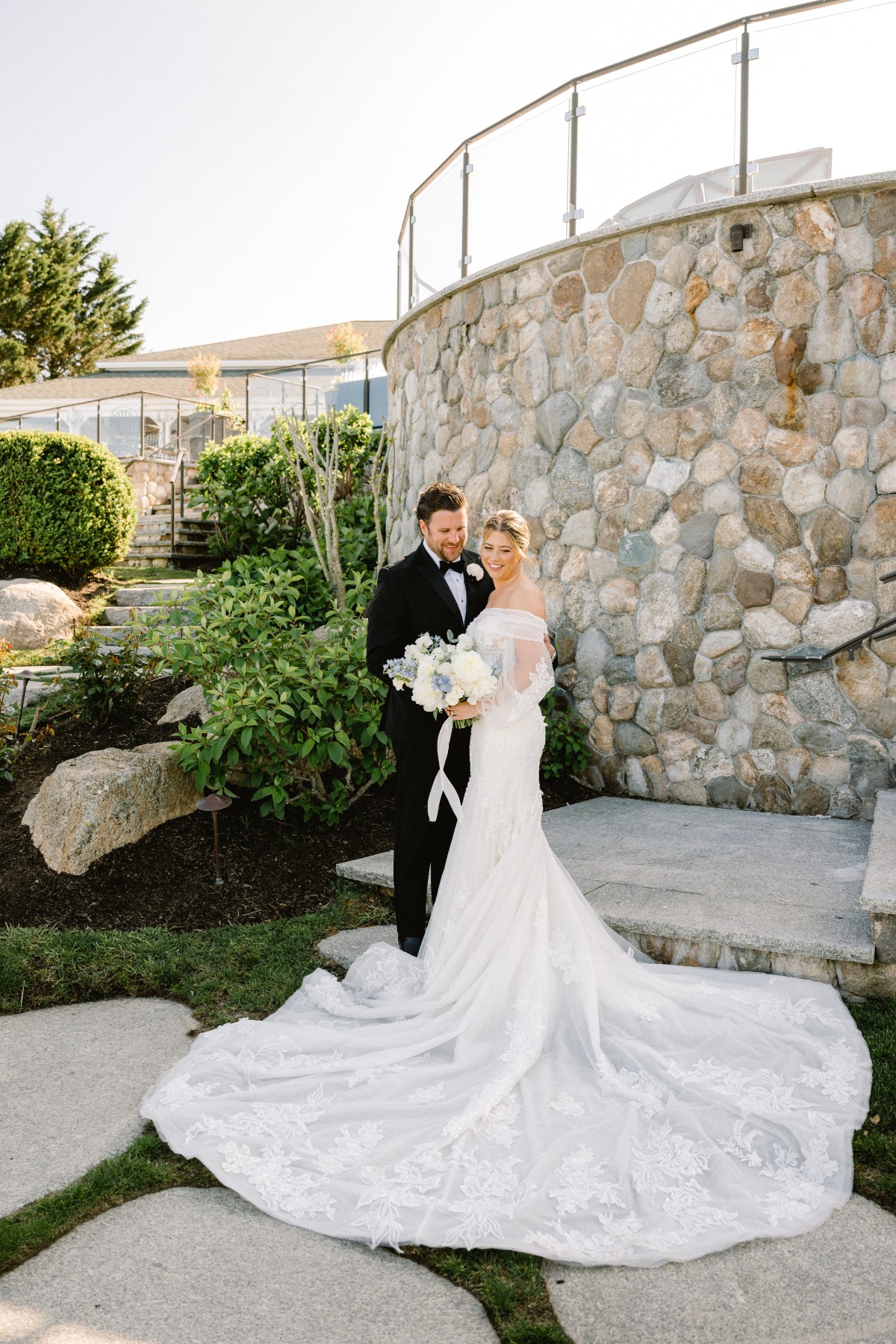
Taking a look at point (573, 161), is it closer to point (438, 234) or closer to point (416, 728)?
point (438, 234)

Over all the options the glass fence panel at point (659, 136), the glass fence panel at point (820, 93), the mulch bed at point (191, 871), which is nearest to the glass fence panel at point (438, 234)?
the glass fence panel at point (659, 136)

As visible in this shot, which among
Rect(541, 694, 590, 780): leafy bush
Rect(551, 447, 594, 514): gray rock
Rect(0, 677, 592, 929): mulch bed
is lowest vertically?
Rect(0, 677, 592, 929): mulch bed

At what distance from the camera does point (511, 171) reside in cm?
678

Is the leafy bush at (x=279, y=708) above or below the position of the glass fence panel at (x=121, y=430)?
below

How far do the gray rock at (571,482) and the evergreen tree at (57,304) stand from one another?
27.0 metres

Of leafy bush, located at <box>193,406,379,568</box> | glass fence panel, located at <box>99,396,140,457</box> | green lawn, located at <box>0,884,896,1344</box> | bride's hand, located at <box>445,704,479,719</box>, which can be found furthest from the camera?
glass fence panel, located at <box>99,396,140,457</box>

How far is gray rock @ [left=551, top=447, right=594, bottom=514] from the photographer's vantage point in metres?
6.32

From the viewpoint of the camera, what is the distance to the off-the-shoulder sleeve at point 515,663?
365cm

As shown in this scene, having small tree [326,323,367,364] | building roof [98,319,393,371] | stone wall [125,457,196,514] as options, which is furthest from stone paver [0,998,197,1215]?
building roof [98,319,393,371]

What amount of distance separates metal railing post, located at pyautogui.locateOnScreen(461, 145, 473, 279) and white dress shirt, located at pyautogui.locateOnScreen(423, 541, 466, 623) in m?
3.66

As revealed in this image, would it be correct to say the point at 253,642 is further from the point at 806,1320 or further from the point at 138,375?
the point at 138,375

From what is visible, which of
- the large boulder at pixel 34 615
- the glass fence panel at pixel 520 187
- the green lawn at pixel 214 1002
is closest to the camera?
the green lawn at pixel 214 1002

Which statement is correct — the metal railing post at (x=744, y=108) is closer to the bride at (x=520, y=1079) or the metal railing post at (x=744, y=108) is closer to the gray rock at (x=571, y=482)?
the gray rock at (x=571, y=482)

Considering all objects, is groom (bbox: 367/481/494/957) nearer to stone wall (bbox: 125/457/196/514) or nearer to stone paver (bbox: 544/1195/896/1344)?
stone paver (bbox: 544/1195/896/1344)
